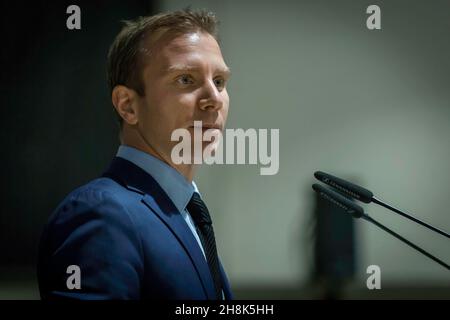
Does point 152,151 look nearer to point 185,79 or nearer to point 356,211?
point 185,79

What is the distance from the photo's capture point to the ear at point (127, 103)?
3.34ft

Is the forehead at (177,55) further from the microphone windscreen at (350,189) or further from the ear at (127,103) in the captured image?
the microphone windscreen at (350,189)

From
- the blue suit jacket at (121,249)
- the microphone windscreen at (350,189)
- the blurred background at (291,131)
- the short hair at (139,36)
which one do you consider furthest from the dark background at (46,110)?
the microphone windscreen at (350,189)

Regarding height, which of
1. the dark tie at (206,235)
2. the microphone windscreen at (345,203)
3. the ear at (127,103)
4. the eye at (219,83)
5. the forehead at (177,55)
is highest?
the forehead at (177,55)

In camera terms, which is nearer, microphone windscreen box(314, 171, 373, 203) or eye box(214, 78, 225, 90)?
microphone windscreen box(314, 171, 373, 203)

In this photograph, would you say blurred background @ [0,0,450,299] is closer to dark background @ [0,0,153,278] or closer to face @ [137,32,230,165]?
dark background @ [0,0,153,278]

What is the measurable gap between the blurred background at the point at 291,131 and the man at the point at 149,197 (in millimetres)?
204

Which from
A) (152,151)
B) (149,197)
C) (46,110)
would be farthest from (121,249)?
(46,110)

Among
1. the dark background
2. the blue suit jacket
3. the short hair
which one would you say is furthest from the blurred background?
the blue suit jacket

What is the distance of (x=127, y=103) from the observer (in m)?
1.02

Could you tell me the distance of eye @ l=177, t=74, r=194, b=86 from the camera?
0.99 metres

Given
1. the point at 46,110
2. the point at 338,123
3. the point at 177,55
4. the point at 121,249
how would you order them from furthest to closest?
the point at 338,123
the point at 46,110
the point at 177,55
the point at 121,249

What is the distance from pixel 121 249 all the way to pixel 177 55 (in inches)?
14.6

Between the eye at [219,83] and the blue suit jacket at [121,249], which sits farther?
the eye at [219,83]
